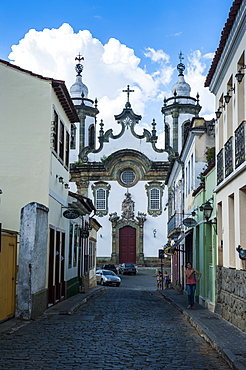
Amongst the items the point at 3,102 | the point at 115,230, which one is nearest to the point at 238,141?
the point at 3,102

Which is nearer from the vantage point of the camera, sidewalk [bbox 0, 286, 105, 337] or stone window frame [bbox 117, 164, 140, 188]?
sidewalk [bbox 0, 286, 105, 337]

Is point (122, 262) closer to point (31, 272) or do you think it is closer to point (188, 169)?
point (188, 169)

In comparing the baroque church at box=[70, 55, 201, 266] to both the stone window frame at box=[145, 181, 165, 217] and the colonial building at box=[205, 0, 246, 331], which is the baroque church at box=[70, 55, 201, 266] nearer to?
the stone window frame at box=[145, 181, 165, 217]

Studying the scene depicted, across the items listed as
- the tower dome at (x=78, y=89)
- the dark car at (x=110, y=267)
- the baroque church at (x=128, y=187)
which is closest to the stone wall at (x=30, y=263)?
the dark car at (x=110, y=267)

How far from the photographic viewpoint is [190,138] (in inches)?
800

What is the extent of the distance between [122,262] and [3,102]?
34895mm

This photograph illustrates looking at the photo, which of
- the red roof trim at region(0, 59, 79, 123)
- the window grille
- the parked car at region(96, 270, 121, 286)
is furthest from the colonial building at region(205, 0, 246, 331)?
the window grille

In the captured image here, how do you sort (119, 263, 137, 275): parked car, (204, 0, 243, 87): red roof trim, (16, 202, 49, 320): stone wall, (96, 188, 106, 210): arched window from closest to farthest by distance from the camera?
(204, 0, 243, 87): red roof trim
(16, 202, 49, 320): stone wall
(119, 263, 137, 275): parked car
(96, 188, 106, 210): arched window

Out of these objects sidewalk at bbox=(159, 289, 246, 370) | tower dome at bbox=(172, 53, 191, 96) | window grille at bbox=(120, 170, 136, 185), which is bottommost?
sidewalk at bbox=(159, 289, 246, 370)

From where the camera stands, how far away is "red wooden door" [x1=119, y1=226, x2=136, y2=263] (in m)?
49.6

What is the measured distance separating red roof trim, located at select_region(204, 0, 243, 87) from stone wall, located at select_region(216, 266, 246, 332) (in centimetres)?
520

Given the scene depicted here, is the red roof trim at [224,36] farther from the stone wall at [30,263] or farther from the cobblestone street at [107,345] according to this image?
the cobblestone street at [107,345]

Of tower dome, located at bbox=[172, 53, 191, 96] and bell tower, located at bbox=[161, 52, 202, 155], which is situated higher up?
tower dome, located at bbox=[172, 53, 191, 96]

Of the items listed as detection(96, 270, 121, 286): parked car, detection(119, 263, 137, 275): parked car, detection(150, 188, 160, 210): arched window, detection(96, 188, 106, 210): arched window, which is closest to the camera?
detection(96, 270, 121, 286): parked car
